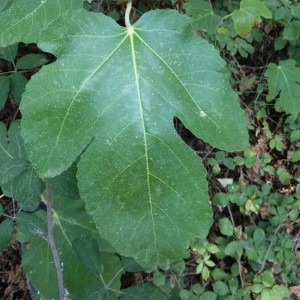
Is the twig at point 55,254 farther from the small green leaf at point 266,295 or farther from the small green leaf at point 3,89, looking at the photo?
the small green leaf at point 266,295

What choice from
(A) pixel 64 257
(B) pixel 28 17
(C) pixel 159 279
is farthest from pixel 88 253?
(C) pixel 159 279

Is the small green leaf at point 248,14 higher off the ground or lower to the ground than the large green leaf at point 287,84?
higher

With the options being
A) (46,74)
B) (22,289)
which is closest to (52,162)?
(46,74)

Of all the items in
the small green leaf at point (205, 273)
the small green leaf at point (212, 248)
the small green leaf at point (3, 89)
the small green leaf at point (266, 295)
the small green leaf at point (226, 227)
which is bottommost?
the small green leaf at point (266, 295)

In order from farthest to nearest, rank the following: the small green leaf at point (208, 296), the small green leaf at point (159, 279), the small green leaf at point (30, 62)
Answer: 1. the small green leaf at point (208, 296)
2. the small green leaf at point (159, 279)
3. the small green leaf at point (30, 62)

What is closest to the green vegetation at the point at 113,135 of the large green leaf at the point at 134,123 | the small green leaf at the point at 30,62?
the large green leaf at the point at 134,123

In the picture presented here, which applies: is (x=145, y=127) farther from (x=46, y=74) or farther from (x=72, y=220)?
(x=72, y=220)

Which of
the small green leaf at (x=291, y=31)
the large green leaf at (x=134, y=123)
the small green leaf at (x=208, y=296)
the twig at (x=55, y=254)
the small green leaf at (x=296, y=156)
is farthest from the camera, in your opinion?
the small green leaf at (x=296, y=156)

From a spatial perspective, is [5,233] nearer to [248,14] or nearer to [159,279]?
[159,279]
